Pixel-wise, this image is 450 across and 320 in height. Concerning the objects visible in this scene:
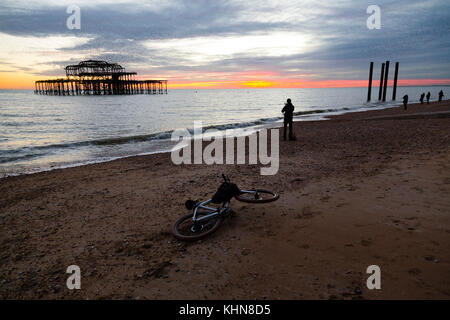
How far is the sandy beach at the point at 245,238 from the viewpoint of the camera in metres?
3.59

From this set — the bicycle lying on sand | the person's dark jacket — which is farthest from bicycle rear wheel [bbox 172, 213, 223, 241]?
the person's dark jacket

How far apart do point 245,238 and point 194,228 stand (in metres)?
0.99

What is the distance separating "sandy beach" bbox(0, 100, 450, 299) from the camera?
11.8 feet

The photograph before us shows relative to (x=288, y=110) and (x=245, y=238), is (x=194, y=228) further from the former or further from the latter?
(x=288, y=110)

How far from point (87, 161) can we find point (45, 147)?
5765 mm

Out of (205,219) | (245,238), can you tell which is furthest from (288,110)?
(245,238)

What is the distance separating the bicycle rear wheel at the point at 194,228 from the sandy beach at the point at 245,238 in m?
0.13

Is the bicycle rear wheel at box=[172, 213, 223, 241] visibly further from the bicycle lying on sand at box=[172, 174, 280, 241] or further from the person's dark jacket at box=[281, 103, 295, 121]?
the person's dark jacket at box=[281, 103, 295, 121]

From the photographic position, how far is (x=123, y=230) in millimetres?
5363

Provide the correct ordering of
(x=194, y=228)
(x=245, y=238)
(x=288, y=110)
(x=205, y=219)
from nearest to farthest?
(x=245, y=238) < (x=194, y=228) < (x=205, y=219) < (x=288, y=110)

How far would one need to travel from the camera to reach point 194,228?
5.05 metres

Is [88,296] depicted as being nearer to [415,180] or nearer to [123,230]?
[123,230]
